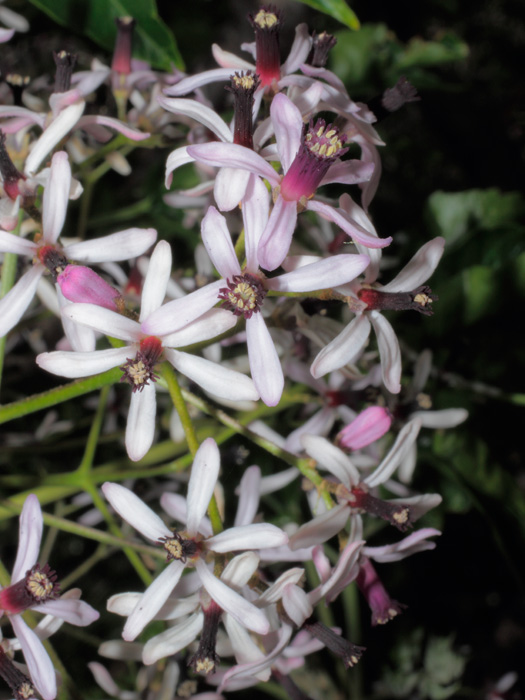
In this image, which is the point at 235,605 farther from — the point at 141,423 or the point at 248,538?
the point at 141,423

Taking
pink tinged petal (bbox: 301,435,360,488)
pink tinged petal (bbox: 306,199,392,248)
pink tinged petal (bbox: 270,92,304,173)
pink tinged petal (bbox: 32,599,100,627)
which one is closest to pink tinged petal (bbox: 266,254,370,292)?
pink tinged petal (bbox: 306,199,392,248)

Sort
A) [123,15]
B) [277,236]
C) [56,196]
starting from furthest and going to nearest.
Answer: [123,15]
[56,196]
[277,236]

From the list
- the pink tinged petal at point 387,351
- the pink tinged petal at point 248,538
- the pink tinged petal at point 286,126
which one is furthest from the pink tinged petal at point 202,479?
the pink tinged petal at point 286,126

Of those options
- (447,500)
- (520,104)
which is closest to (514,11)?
(520,104)

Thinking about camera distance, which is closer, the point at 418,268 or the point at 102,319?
the point at 102,319

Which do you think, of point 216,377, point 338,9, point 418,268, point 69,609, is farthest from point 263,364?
point 338,9

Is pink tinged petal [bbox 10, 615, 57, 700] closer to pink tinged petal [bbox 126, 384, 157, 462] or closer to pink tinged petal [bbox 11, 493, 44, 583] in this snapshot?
pink tinged petal [bbox 11, 493, 44, 583]

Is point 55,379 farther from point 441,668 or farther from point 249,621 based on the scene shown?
point 441,668
